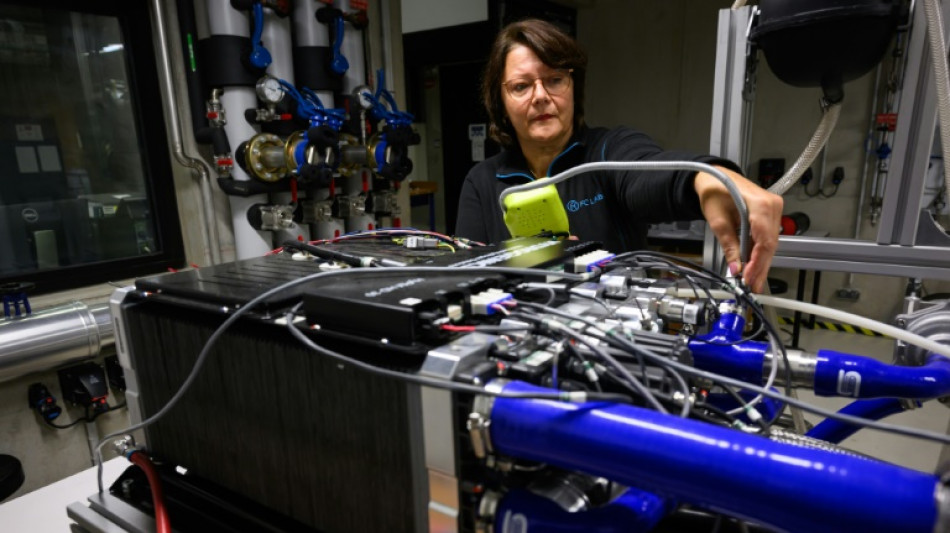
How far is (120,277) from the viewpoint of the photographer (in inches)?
75.5

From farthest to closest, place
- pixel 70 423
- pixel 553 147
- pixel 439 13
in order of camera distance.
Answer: pixel 439 13
pixel 70 423
pixel 553 147

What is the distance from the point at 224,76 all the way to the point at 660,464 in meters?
1.89

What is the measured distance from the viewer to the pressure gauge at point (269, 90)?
1.80 meters

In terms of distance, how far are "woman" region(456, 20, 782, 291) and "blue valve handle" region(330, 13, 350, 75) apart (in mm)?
936

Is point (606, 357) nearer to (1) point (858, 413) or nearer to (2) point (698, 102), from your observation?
(1) point (858, 413)

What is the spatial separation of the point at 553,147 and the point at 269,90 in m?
1.11

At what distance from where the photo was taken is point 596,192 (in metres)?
1.18

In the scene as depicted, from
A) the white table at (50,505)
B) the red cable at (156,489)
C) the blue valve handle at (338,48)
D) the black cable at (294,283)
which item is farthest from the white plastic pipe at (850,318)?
the blue valve handle at (338,48)

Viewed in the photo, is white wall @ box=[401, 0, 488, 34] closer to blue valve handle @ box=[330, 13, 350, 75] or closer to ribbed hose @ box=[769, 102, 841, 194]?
blue valve handle @ box=[330, 13, 350, 75]

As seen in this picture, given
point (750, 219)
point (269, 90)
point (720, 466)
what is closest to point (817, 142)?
point (750, 219)

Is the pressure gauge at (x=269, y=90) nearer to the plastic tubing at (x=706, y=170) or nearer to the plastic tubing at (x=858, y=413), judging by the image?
the plastic tubing at (x=706, y=170)

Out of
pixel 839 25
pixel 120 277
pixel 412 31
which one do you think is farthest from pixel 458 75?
pixel 839 25

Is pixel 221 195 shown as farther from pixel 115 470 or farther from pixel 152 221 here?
pixel 115 470

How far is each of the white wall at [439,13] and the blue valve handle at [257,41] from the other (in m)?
1.74
